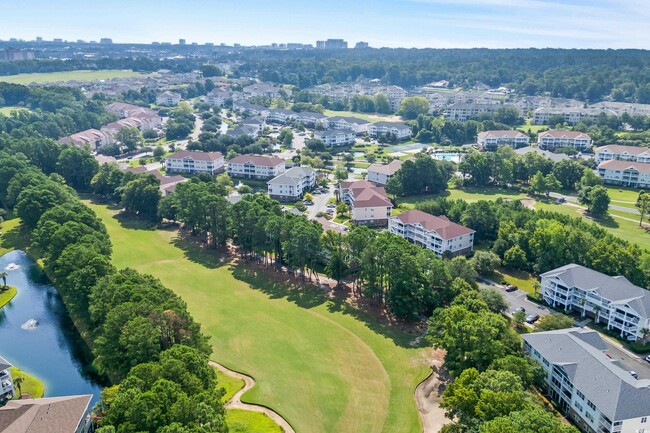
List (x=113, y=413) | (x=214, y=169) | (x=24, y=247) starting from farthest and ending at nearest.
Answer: (x=214, y=169) → (x=24, y=247) → (x=113, y=413)

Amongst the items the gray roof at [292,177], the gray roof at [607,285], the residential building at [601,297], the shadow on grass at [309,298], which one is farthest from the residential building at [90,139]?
the gray roof at [607,285]

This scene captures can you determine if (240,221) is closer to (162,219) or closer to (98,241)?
(98,241)

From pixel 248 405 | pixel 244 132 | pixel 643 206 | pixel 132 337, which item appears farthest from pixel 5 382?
pixel 244 132

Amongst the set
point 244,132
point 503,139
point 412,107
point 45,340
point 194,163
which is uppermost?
point 412,107

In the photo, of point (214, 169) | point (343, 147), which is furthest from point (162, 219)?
point (343, 147)

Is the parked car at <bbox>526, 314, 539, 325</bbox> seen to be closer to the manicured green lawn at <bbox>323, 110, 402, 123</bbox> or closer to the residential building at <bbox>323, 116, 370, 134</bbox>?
the residential building at <bbox>323, 116, 370, 134</bbox>

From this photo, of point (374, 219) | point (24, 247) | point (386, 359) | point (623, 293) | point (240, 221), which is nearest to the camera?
point (386, 359)

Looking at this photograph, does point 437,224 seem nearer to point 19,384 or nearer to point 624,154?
point 19,384
